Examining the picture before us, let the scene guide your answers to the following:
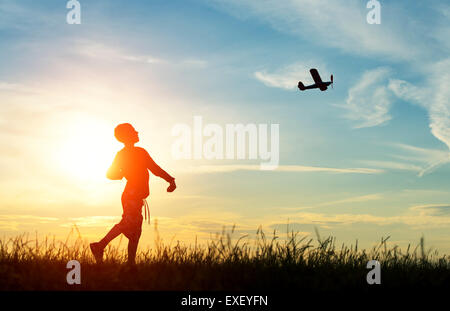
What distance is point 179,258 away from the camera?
8.83 metres

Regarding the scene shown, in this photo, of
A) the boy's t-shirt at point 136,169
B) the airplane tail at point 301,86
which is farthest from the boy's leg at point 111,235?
the airplane tail at point 301,86

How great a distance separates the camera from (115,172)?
8867mm

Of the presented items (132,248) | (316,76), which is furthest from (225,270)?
(316,76)

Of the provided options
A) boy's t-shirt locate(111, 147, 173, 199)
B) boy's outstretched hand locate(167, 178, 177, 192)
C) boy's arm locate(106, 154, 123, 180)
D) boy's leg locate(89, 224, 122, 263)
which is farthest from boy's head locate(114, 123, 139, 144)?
boy's leg locate(89, 224, 122, 263)

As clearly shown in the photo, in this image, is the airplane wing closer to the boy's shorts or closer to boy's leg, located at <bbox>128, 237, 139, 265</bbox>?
the boy's shorts

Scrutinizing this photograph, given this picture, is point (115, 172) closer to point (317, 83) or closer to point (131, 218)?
point (131, 218)

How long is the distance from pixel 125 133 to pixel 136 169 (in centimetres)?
68

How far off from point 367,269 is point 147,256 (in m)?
3.92

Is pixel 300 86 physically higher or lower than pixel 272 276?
higher

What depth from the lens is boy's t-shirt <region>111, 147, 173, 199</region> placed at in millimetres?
8797
